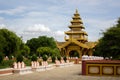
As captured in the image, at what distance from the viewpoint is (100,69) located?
24.3 m

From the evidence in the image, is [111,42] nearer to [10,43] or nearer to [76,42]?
[10,43]

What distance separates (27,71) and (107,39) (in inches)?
295

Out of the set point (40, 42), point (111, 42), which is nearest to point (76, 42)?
point (40, 42)

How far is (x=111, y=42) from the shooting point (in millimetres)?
27500

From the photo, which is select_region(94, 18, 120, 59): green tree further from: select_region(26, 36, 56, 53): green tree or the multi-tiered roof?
select_region(26, 36, 56, 53): green tree

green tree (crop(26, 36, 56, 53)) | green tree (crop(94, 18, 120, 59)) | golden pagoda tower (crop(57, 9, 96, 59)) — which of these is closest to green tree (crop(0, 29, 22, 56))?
golden pagoda tower (crop(57, 9, 96, 59))

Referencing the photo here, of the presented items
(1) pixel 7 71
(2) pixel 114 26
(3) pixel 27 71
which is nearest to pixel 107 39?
(2) pixel 114 26

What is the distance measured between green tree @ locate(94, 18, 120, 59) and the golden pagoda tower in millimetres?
42098

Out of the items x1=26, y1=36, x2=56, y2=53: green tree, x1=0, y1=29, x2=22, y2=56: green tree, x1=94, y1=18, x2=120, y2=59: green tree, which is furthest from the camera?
x1=26, y1=36, x2=56, y2=53: green tree

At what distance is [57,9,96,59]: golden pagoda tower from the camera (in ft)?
234

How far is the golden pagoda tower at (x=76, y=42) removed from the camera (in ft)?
234

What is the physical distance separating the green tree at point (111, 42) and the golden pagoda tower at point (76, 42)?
42.1 metres

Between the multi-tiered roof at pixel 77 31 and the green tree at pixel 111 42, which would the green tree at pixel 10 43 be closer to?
the multi-tiered roof at pixel 77 31

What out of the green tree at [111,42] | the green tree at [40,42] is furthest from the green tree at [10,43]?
the green tree at [40,42]
